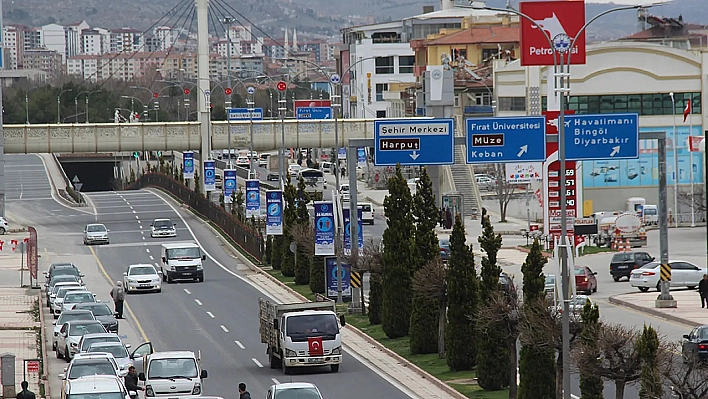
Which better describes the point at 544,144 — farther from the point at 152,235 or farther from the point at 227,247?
the point at 152,235

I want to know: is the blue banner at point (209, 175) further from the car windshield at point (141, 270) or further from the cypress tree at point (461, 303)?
the cypress tree at point (461, 303)

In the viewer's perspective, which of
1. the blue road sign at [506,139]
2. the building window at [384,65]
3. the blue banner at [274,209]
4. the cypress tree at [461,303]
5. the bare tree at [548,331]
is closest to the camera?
the bare tree at [548,331]

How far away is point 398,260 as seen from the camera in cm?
3956

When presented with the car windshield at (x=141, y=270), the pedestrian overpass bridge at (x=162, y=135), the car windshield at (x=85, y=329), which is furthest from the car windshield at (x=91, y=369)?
the pedestrian overpass bridge at (x=162, y=135)

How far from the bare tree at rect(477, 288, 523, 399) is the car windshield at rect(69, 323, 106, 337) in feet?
44.1

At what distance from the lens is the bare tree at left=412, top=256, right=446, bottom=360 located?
35.2 meters

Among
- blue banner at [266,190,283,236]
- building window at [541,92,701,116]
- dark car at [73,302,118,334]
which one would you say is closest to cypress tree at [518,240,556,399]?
dark car at [73,302,118,334]

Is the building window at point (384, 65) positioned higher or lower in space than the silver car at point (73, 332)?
higher

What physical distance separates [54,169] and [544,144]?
106 meters

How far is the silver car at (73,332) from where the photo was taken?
37469 mm

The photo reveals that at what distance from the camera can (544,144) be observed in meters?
38.8

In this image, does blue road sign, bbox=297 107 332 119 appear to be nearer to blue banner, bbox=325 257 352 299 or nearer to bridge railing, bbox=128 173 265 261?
bridge railing, bbox=128 173 265 261

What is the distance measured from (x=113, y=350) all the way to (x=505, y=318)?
11.0m

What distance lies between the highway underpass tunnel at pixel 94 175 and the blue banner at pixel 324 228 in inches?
4518
